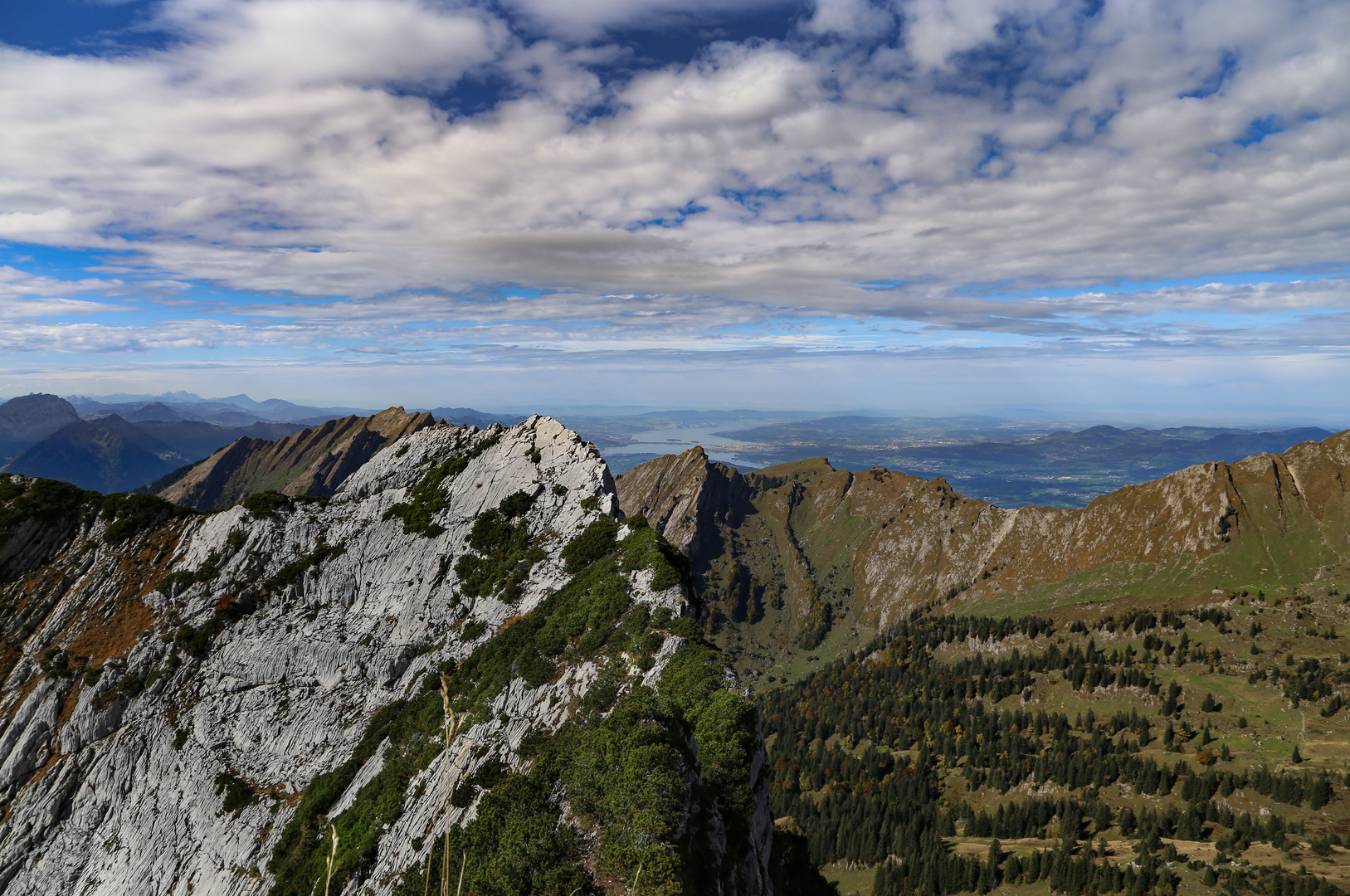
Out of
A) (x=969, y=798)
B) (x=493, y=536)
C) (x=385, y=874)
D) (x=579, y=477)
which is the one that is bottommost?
(x=969, y=798)

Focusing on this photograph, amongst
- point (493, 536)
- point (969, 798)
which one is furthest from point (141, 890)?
point (969, 798)

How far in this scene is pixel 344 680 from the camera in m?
67.8

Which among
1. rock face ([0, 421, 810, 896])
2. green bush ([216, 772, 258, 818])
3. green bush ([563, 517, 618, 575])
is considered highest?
green bush ([563, 517, 618, 575])

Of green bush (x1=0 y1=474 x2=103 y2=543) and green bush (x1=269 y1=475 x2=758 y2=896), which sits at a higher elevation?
green bush (x1=0 y1=474 x2=103 y2=543)

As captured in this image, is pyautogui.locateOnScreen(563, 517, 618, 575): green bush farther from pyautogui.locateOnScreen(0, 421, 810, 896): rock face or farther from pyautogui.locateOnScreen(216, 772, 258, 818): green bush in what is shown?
pyautogui.locateOnScreen(216, 772, 258, 818): green bush

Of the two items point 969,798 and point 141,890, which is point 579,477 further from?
point 969,798

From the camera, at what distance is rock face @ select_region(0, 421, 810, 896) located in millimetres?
42969

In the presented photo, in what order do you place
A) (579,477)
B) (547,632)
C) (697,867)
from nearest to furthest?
(697,867) → (547,632) → (579,477)

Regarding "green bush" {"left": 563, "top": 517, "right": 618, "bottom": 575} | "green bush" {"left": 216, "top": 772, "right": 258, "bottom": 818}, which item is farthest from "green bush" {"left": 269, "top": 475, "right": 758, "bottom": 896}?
"green bush" {"left": 216, "top": 772, "right": 258, "bottom": 818}

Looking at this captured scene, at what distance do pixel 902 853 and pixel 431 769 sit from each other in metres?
174

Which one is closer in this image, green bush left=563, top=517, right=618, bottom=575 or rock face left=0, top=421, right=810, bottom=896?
rock face left=0, top=421, right=810, bottom=896

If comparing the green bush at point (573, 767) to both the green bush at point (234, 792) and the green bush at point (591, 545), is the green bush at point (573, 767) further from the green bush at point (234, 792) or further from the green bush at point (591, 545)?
the green bush at point (234, 792)

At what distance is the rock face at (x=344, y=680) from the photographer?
42969 millimetres

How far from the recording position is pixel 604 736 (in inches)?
1497
